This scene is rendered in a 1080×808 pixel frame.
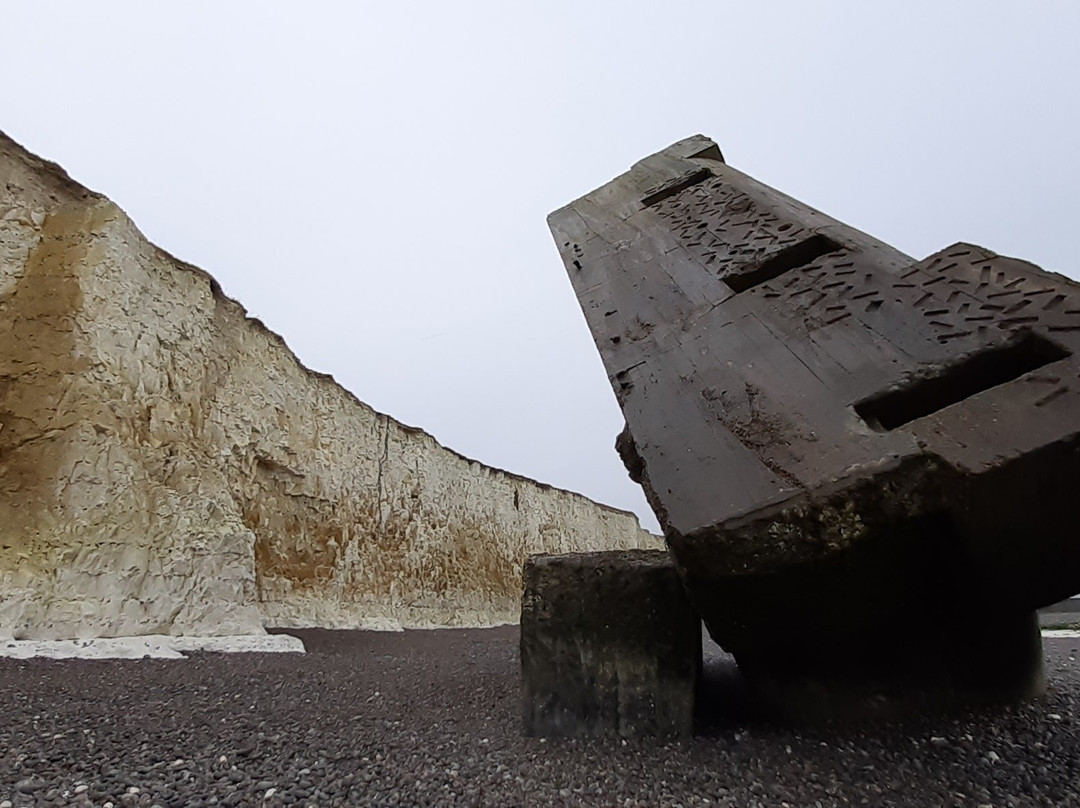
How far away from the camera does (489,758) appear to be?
57.9 inches

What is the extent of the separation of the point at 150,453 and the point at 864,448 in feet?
18.8

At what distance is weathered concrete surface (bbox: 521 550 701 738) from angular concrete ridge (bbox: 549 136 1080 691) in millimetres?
164

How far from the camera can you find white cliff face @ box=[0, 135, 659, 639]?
4.37 m

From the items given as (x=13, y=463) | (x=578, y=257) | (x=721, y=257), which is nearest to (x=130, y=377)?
(x=13, y=463)

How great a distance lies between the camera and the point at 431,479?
10602 millimetres

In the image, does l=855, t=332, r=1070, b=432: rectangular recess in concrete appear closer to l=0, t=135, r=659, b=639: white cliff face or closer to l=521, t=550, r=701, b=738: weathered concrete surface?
l=521, t=550, r=701, b=738: weathered concrete surface

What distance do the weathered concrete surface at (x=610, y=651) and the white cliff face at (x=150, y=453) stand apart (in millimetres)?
4077

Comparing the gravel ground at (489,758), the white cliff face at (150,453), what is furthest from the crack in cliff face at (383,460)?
the gravel ground at (489,758)

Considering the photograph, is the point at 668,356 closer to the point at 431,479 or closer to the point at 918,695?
the point at 918,695

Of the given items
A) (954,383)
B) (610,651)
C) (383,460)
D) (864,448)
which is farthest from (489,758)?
(383,460)

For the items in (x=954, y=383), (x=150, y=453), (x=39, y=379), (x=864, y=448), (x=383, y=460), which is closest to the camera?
(x=864, y=448)

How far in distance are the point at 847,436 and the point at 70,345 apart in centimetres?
570

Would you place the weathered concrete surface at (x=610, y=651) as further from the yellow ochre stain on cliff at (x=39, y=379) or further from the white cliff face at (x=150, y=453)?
the yellow ochre stain on cliff at (x=39, y=379)

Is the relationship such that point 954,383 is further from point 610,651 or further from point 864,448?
point 610,651
